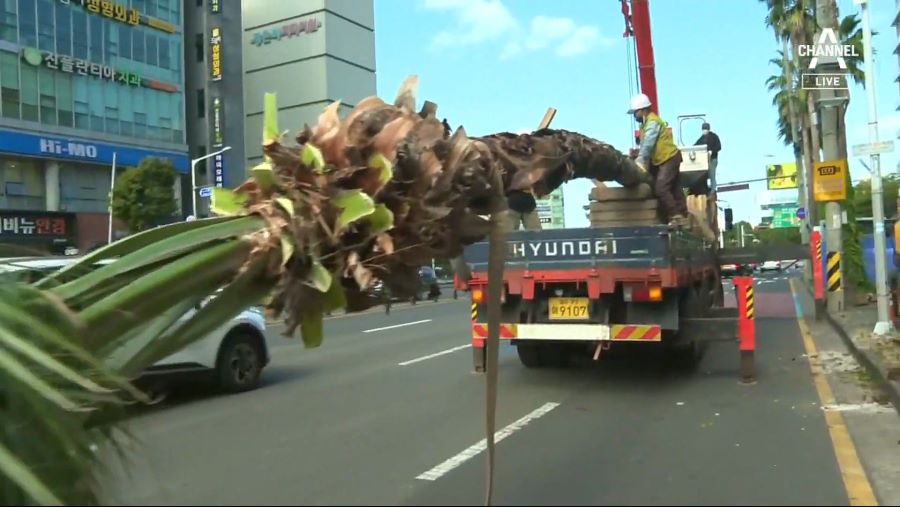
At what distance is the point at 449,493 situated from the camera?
5.22m

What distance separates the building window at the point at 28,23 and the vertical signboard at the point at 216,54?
11867 mm

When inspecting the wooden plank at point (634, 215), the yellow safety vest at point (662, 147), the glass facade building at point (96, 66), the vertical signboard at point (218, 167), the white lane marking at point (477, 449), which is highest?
the glass facade building at point (96, 66)

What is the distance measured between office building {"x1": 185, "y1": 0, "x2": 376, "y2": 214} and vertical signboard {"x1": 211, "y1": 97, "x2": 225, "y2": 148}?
0.06m

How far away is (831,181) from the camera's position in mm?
16188

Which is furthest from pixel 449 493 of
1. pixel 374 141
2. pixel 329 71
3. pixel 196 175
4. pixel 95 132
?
pixel 329 71

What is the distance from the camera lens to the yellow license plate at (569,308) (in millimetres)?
8883

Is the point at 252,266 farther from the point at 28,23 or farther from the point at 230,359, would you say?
the point at 28,23

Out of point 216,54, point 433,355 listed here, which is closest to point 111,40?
point 216,54

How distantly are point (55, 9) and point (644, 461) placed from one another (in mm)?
40070

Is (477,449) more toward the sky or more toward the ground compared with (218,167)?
more toward the ground

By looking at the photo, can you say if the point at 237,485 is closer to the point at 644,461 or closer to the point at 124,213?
the point at 644,461

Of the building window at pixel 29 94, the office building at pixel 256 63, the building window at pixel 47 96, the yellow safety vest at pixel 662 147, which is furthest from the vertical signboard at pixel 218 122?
the yellow safety vest at pixel 662 147

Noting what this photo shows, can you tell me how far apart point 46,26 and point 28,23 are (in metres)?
0.96

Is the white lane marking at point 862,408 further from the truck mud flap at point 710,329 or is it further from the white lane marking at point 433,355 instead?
the white lane marking at point 433,355
